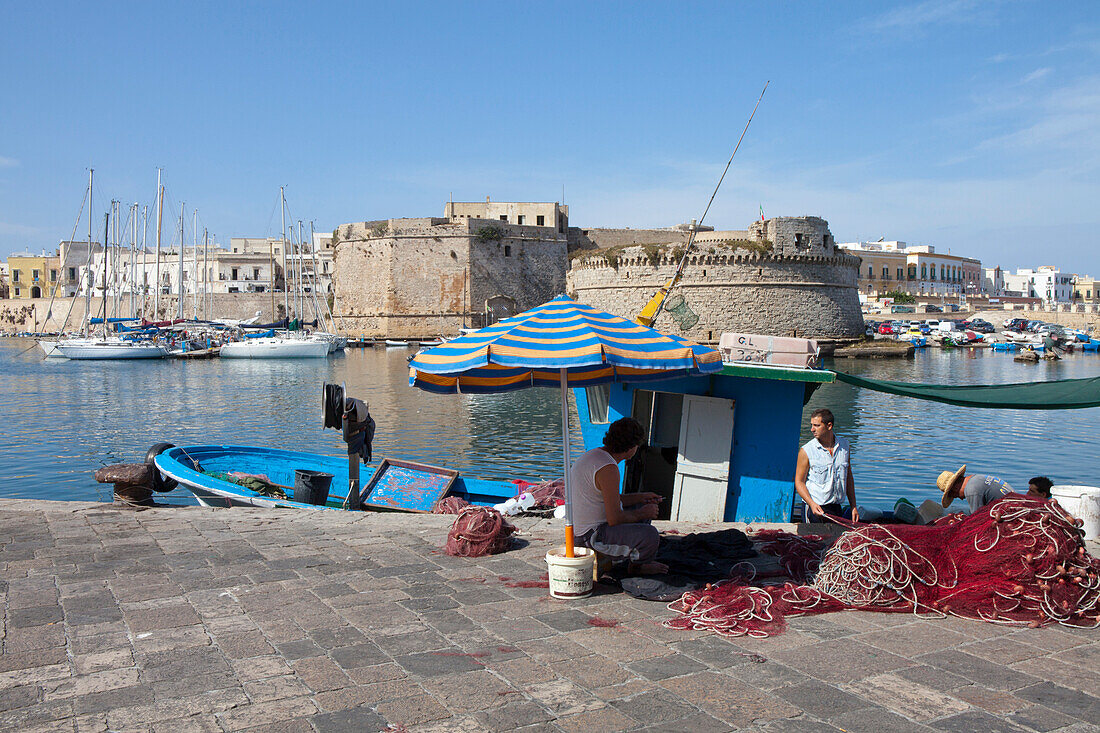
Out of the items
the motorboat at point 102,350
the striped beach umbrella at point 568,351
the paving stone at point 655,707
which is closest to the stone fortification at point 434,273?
the motorboat at point 102,350

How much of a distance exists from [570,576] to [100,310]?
68.2m

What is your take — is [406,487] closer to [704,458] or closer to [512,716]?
[704,458]

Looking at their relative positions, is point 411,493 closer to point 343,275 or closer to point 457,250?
point 457,250

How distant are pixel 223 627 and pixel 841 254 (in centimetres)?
3868

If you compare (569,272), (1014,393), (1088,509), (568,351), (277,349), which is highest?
(569,272)

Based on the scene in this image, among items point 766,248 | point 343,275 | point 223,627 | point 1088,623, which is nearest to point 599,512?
point 223,627

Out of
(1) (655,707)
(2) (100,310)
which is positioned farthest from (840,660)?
(2) (100,310)

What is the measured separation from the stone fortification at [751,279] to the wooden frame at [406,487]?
90.2 ft

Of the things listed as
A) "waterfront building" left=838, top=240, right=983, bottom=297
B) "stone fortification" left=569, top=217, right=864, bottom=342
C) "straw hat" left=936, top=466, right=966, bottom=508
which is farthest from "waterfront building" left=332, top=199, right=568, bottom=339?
"straw hat" left=936, top=466, right=966, bottom=508

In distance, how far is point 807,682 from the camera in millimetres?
3422

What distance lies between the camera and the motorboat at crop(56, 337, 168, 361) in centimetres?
3900

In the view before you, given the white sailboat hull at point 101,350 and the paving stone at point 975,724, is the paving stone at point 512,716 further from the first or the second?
the white sailboat hull at point 101,350

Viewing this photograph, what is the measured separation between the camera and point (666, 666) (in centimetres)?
361

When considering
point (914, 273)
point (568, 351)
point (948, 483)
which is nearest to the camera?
point (568, 351)
